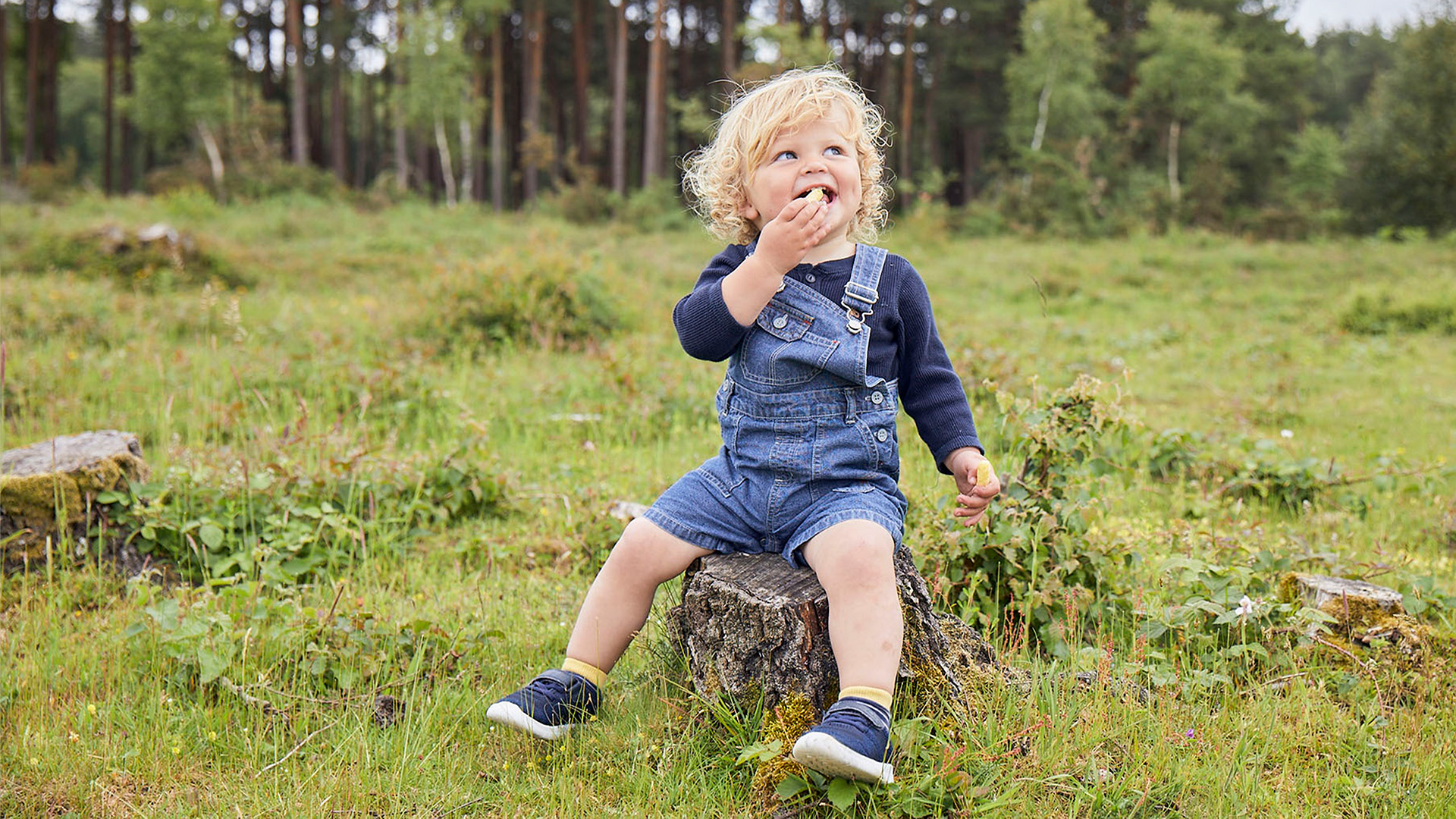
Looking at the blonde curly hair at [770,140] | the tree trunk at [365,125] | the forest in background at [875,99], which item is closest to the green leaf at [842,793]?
the blonde curly hair at [770,140]

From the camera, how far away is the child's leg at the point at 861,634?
2031mm

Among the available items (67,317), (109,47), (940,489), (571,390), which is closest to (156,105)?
(109,47)

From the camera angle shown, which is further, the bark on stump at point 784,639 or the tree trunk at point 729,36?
the tree trunk at point 729,36

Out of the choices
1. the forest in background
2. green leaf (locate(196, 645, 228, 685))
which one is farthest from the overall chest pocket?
the forest in background

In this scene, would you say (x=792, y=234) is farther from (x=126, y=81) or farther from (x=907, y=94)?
(x=126, y=81)

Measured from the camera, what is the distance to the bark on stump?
90.7 inches

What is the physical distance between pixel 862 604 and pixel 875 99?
1340 inches

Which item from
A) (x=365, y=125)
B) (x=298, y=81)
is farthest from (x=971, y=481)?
(x=365, y=125)

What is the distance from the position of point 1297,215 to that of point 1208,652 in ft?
91.4

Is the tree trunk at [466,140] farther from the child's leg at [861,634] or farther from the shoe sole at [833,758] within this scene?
the shoe sole at [833,758]

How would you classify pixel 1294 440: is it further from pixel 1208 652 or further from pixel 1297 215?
pixel 1297 215

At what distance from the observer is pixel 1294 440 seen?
20.1 ft

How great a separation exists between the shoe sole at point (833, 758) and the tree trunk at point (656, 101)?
2598cm

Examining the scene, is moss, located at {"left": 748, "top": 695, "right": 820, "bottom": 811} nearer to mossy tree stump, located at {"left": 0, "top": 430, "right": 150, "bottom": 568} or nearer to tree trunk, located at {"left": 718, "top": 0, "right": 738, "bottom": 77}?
mossy tree stump, located at {"left": 0, "top": 430, "right": 150, "bottom": 568}
